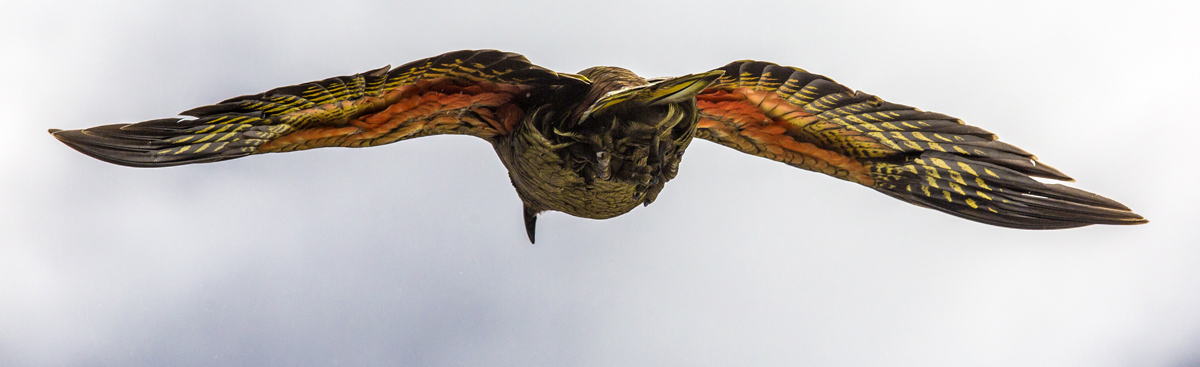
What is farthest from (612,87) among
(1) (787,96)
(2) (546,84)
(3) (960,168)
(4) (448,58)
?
(3) (960,168)

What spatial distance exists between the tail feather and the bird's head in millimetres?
1432

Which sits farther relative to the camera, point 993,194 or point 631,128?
point 993,194

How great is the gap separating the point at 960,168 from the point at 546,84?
2.35 m

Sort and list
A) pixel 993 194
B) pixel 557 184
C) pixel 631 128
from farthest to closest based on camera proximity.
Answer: pixel 993 194 → pixel 557 184 → pixel 631 128

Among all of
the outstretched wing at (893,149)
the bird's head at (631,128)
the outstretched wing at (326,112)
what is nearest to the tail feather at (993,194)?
the outstretched wing at (893,149)

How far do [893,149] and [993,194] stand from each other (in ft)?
1.89

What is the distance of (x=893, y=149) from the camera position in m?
4.62

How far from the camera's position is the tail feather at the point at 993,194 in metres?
4.35

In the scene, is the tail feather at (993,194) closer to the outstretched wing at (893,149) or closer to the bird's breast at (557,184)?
the outstretched wing at (893,149)

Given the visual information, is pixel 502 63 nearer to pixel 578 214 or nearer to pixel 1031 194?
pixel 578 214

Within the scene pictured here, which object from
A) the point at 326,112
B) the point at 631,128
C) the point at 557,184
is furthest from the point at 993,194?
the point at 326,112

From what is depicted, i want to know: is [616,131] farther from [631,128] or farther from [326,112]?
[326,112]

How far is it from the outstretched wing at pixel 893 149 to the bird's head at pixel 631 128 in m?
0.46

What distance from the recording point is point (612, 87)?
3.84 metres
